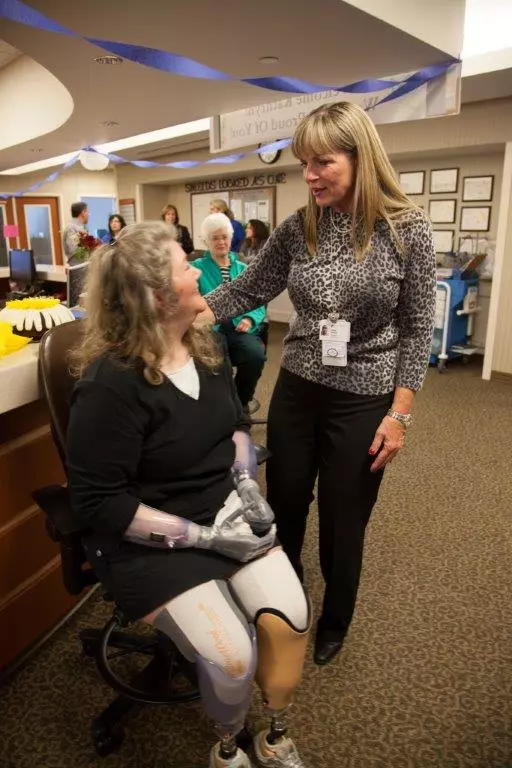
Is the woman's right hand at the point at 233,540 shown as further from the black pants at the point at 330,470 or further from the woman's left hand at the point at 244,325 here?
the woman's left hand at the point at 244,325

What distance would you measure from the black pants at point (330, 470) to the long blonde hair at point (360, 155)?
410 mm

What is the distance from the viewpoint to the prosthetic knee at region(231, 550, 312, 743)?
1169 mm

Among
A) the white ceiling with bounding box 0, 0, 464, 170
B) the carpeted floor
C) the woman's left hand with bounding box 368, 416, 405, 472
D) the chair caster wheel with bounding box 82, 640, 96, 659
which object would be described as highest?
the white ceiling with bounding box 0, 0, 464, 170

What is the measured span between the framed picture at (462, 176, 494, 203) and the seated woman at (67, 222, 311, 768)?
504cm

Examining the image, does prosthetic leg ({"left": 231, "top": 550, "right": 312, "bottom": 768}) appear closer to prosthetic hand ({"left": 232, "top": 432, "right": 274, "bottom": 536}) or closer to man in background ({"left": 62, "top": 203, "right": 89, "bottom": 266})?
prosthetic hand ({"left": 232, "top": 432, "right": 274, "bottom": 536})

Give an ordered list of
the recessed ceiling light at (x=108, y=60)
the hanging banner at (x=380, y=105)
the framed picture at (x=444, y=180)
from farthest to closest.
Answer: the framed picture at (x=444, y=180)
the recessed ceiling light at (x=108, y=60)
the hanging banner at (x=380, y=105)

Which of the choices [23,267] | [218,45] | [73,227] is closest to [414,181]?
[218,45]

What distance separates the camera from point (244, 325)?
2971mm

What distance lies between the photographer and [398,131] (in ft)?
17.5

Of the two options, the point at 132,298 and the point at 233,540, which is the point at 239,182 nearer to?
Result: the point at 132,298

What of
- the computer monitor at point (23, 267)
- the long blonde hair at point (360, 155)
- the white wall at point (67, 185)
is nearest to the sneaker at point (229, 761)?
the long blonde hair at point (360, 155)

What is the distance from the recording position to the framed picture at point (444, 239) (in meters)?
5.69

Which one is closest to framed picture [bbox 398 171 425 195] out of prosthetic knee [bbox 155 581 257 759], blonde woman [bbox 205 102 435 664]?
blonde woman [bbox 205 102 435 664]

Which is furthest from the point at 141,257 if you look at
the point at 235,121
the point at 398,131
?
the point at 398,131
